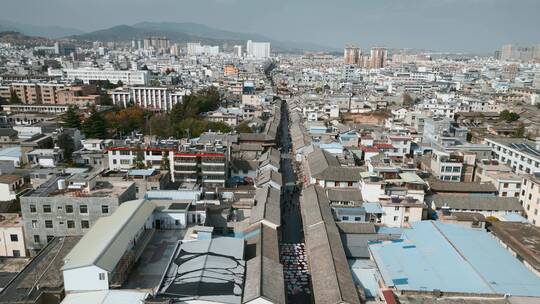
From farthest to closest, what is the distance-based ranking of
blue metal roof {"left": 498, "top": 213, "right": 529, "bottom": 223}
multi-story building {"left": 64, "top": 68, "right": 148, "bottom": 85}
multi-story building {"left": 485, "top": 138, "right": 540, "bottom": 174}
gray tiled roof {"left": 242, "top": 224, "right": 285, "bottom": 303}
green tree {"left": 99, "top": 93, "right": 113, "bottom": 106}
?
multi-story building {"left": 64, "top": 68, "right": 148, "bottom": 85} < green tree {"left": 99, "top": 93, "right": 113, "bottom": 106} < multi-story building {"left": 485, "top": 138, "right": 540, "bottom": 174} < blue metal roof {"left": 498, "top": 213, "right": 529, "bottom": 223} < gray tiled roof {"left": 242, "top": 224, "right": 285, "bottom": 303}

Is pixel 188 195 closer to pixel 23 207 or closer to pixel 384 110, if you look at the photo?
pixel 23 207

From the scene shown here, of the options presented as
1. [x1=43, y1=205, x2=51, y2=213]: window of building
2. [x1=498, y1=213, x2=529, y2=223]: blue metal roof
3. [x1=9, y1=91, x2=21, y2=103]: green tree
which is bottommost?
[x1=498, y1=213, x2=529, y2=223]: blue metal roof

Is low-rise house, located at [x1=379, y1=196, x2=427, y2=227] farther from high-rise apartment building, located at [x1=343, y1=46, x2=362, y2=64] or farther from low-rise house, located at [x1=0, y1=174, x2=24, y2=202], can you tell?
high-rise apartment building, located at [x1=343, y1=46, x2=362, y2=64]

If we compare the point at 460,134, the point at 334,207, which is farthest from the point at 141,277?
the point at 460,134

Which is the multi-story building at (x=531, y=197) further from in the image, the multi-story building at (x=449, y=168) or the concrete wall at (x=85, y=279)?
the concrete wall at (x=85, y=279)

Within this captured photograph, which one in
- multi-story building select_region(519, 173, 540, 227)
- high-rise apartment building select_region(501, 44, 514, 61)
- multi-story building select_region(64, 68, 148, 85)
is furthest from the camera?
high-rise apartment building select_region(501, 44, 514, 61)

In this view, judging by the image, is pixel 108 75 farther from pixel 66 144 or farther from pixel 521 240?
pixel 521 240

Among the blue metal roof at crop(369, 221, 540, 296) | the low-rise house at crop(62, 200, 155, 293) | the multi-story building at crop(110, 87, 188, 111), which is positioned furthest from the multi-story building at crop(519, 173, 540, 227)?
the multi-story building at crop(110, 87, 188, 111)

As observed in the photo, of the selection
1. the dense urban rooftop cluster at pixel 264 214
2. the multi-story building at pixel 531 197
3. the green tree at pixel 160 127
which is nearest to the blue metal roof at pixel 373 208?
the dense urban rooftop cluster at pixel 264 214

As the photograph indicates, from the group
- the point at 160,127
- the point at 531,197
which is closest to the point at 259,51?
the point at 160,127
